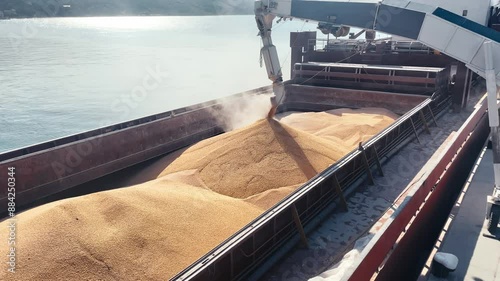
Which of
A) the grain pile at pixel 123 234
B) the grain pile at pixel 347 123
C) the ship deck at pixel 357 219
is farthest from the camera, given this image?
the grain pile at pixel 347 123

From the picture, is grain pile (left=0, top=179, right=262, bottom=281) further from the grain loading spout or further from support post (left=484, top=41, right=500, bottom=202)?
support post (left=484, top=41, right=500, bottom=202)

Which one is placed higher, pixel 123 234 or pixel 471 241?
pixel 123 234

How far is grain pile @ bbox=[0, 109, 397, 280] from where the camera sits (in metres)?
3.34

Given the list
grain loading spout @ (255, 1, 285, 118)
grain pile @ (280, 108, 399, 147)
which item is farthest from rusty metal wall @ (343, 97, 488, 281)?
grain loading spout @ (255, 1, 285, 118)

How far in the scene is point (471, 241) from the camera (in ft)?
14.3

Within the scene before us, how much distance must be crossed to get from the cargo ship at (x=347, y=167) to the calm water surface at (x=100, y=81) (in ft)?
24.7

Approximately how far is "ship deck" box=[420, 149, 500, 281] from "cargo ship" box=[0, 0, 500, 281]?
0.31m

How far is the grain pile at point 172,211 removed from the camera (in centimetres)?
334

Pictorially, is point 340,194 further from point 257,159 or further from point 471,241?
point 471,241

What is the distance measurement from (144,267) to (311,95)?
29.0 ft

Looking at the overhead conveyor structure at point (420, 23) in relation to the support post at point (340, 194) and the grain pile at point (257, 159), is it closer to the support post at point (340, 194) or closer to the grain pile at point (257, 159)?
the grain pile at point (257, 159)

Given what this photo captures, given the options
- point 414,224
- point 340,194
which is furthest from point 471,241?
point 340,194

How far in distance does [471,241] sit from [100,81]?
77.4 feet

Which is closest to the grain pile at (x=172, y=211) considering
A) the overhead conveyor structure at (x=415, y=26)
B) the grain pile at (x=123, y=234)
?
the grain pile at (x=123, y=234)
